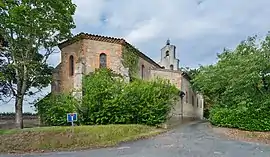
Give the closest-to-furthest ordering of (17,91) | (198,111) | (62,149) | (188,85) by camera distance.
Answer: (62,149) < (17,91) < (188,85) < (198,111)

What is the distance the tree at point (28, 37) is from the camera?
22.4 meters

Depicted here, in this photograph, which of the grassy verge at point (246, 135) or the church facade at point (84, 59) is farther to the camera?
the church facade at point (84, 59)

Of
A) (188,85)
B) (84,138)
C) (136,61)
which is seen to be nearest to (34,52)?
(136,61)

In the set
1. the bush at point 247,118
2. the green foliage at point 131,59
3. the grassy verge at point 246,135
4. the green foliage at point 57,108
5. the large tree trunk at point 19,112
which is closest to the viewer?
the grassy verge at point 246,135

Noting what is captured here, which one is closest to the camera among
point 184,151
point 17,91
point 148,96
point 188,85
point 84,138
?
point 184,151

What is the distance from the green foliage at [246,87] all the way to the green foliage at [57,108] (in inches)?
463

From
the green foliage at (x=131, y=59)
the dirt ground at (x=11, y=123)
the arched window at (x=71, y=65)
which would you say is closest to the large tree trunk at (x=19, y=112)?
the dirt ground at (x=11, y=123)

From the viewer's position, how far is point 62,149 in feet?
50.7

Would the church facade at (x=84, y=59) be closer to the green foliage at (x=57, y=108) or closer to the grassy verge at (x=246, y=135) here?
the green foliage at (x=57, y=108)

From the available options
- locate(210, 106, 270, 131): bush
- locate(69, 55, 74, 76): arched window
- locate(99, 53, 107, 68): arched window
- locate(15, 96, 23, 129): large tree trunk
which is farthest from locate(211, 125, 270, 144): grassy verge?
locate(15, 96, 23, 129): large tree trunk

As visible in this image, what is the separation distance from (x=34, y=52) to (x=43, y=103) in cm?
430

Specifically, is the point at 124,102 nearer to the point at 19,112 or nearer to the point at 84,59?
the point at 84,59

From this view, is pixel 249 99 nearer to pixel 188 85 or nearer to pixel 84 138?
pixel 84 138

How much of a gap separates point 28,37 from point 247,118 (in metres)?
17.9
